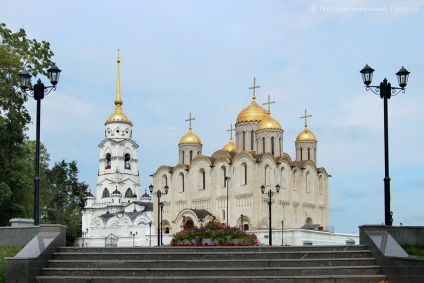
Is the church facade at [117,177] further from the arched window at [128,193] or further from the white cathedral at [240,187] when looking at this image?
the white cathedral at [240,187]

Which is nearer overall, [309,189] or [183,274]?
[183,274]

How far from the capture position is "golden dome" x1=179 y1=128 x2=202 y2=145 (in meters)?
79.6

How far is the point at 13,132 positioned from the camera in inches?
1328

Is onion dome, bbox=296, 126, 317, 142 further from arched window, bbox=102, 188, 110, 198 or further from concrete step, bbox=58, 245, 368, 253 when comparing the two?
concrete step, bbox=58, 245, 368, 253

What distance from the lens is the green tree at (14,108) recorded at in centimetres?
3152

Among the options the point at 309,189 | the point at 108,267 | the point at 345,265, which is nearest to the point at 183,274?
the point at 108,267

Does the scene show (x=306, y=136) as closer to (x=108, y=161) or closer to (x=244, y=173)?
(x=244, y=173)

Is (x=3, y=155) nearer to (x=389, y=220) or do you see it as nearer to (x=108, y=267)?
(x=108, y=267)

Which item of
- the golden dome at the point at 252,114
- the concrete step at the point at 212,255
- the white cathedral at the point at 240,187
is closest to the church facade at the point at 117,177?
the white cathedral at the point at 240,187

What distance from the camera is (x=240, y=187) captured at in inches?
2749

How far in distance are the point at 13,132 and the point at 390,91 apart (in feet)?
68.7

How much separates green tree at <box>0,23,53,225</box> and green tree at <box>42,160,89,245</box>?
32321mm

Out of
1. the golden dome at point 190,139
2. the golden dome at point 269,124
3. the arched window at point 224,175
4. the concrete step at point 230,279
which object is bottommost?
the concrete step at point 230,279

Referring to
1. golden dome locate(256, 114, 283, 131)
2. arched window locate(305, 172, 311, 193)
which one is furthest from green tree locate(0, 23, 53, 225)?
arched window locate(305, 172, 311, 193)
